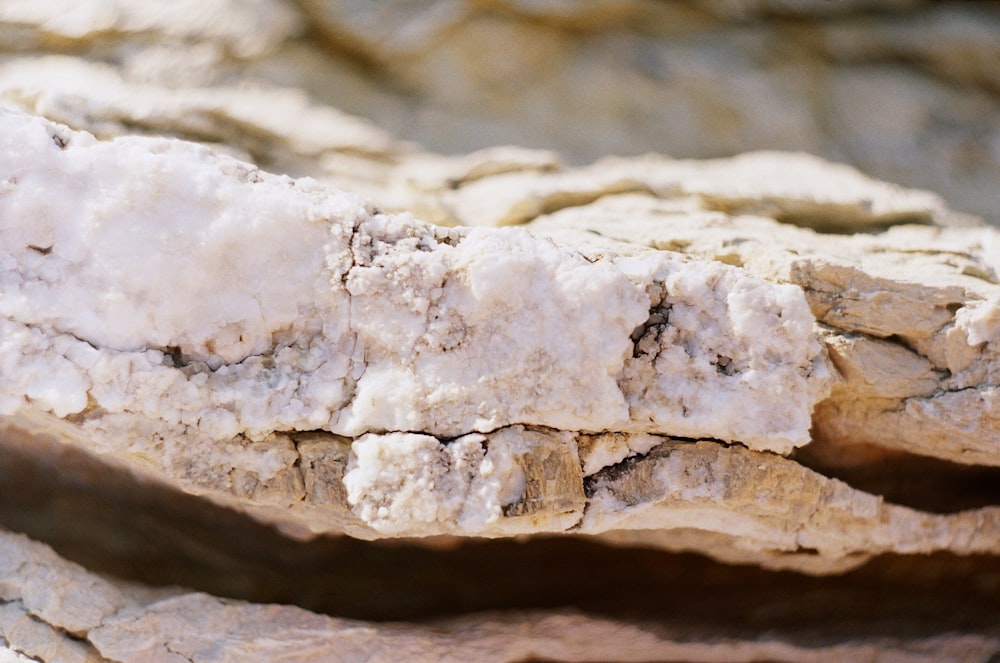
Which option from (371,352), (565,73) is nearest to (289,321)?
(371,352)

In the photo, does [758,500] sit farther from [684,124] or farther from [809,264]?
[684,124]

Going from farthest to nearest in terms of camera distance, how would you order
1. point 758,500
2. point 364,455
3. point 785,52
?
1. point 785,52
2. point 758,500
3. point 364,455

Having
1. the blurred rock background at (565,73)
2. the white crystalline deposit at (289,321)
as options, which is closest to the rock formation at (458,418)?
the white crystalline deposit at (289,321)

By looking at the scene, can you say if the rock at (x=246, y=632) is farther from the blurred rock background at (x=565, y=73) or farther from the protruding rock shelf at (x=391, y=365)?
the blurred rock background at (x=565, y=73)

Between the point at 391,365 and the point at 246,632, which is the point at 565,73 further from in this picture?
the point at 246,632

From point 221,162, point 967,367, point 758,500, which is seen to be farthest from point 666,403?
point 221,162

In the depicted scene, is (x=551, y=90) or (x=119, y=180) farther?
(x=551, y=90)

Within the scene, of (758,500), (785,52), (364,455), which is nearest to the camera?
(364,455)

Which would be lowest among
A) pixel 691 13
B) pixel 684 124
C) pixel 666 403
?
pixel 666 403

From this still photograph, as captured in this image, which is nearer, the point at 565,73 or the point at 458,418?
the point at 458,418
